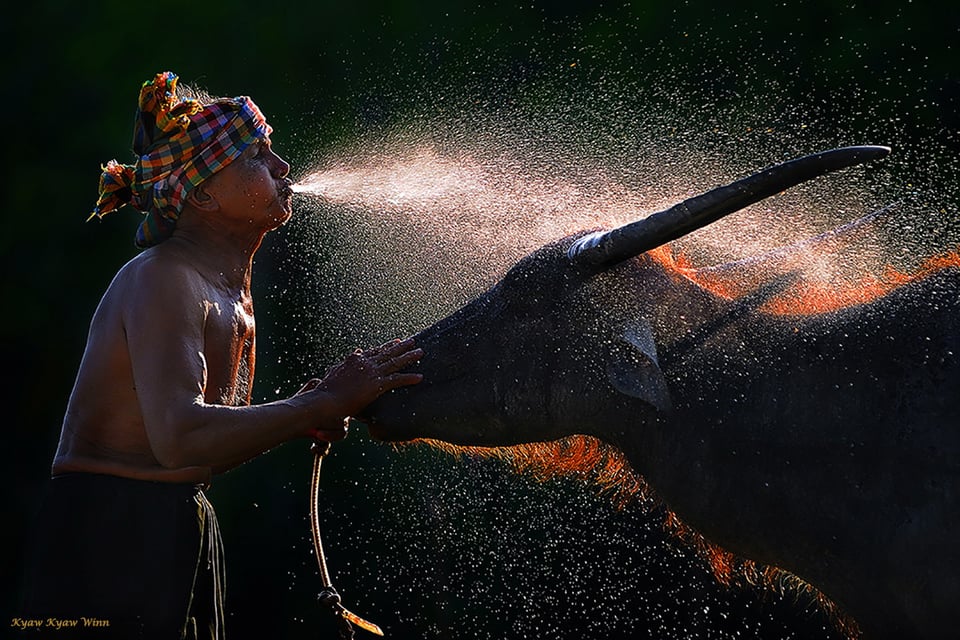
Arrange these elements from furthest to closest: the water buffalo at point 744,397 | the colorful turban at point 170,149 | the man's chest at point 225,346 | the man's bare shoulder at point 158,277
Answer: the colorful turban at point 170,149
the man's chest at point 225,346
the man's bare shoulder at point 158,277
the water buffalo at point 744,397

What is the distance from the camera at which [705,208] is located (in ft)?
12.5

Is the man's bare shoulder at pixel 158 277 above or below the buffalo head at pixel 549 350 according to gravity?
above

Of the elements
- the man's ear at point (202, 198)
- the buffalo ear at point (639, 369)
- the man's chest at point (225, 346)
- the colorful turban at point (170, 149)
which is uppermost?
the colorful turban at point (170, 149)

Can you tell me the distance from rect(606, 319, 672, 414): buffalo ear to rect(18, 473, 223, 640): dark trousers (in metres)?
1.33

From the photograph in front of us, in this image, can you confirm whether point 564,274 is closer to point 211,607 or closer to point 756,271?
point 756,271

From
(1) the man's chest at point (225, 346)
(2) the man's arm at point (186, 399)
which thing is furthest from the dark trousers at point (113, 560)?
(1) the man's chest at point (225, 346)

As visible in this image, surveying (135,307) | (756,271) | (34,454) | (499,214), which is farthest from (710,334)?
(34,454)

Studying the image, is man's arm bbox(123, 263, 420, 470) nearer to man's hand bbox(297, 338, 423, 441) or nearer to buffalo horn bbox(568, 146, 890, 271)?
man's hand bbox(297, 338, 423, 441)

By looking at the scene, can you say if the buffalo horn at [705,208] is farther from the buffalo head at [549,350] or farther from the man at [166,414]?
the man at [166,414]

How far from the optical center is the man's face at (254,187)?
13.5 ft

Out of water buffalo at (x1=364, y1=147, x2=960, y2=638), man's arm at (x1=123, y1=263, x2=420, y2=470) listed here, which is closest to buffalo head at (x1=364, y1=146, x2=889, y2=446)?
water buffalo at (x1=364, y1=147, x2=960, y2=638)

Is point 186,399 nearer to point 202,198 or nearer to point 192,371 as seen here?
point 192,371

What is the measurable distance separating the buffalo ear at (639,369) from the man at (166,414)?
25.0 inches

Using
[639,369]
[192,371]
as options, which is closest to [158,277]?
[192,371]
